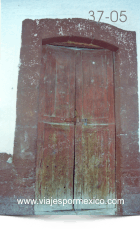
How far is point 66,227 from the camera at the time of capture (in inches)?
93.6

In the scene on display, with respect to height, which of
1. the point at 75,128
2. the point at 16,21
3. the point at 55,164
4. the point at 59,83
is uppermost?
the point at 16,21

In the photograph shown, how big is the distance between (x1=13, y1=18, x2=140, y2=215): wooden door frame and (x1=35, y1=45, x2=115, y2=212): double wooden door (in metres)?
0.16

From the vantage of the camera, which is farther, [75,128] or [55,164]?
[75,128]

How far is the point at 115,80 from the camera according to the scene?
342 centimetres

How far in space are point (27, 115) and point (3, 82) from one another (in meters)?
0.56

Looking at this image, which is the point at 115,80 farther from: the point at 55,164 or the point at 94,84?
the point at 55,164

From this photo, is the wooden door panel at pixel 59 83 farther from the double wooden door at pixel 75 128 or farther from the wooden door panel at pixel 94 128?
the wooden door panel at pixel 94 128

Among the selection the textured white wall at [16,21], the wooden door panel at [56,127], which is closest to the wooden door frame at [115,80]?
the textured white wall at [16,21]

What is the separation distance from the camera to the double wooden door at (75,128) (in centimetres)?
319

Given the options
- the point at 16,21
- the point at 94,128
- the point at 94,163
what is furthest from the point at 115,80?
the point at 16,21

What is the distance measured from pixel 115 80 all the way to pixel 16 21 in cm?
168

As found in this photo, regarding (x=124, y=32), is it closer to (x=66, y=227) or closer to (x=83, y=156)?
(x=83, y=156)

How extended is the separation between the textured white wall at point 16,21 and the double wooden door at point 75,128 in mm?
428

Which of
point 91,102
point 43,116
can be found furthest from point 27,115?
point 91,102
